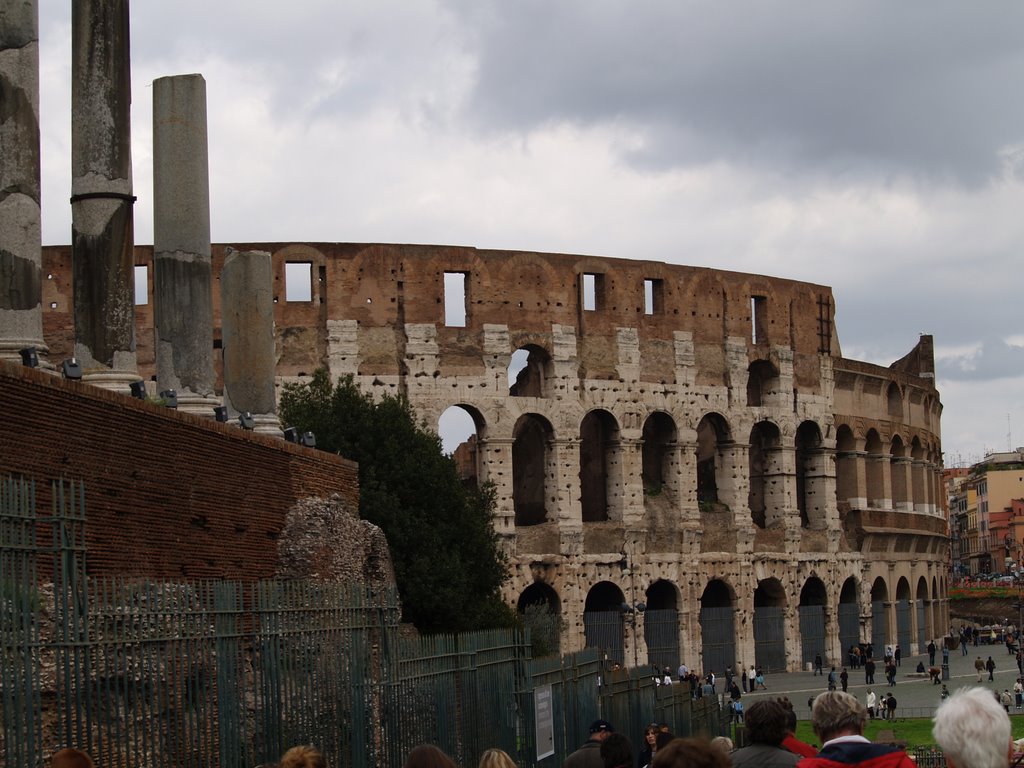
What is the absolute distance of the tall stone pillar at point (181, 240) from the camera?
1456 cm

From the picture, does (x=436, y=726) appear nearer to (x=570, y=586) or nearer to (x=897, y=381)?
(x=570, y=586)

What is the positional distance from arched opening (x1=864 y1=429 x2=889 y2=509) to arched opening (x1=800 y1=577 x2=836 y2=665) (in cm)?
348

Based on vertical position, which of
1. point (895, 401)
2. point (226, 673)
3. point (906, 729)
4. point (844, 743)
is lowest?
point (906, 729)

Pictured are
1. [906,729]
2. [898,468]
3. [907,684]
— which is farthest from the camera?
[898,468]

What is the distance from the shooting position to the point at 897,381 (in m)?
45.3

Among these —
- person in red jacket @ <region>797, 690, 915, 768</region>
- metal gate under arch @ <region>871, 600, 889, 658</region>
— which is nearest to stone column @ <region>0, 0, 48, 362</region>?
person in red jacket @ <region>797, 690, 915, 768</region>

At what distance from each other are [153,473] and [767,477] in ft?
102

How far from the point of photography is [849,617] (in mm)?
42531

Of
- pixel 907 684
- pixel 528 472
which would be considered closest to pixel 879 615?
pixel 907 684

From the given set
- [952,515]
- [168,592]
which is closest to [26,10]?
[168,592]

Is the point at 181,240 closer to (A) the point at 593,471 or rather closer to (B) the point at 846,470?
(A) the point at 593,471

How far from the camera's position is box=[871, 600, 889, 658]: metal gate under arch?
4350 cm

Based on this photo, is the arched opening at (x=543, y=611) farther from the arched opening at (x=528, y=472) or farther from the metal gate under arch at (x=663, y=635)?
the metal gate under arch at (x=663, y=635)

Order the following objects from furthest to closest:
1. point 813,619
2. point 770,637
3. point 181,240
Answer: point 813,619 → point 770,637 → point 181,240
